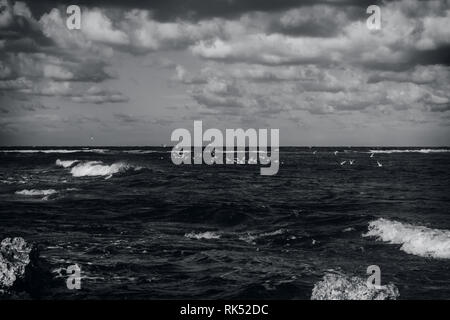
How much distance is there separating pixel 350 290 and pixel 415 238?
23.3ft

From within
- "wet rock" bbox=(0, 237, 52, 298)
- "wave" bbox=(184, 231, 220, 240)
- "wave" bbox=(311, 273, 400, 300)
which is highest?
"wet rock" bbox=(0, 237, 52, 298)

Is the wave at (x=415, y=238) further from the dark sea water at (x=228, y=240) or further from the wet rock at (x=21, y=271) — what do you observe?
the wet rock at (x=21, y=271)

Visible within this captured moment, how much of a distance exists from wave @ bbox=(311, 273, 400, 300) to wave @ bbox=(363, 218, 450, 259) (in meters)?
4.63

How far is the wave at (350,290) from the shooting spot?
32.8 feet

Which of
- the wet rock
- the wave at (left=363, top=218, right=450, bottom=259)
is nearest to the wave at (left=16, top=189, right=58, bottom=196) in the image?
the wet rock

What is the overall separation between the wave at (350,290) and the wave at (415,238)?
15.2 feet

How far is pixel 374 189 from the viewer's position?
3516 cm

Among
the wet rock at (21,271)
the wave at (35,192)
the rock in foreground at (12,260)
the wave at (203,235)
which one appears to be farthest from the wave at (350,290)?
the wave at (35,192)

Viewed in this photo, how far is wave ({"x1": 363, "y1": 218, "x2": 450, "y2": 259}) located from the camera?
1472cm

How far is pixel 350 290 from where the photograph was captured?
10117 mm

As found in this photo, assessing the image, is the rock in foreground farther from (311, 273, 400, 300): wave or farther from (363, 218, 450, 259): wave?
(363, 218, 450, 259): wave

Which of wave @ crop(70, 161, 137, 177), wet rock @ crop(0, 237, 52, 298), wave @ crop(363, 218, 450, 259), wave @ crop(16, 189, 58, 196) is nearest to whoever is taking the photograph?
wet rock @ crop(0, 237, 52, 298)

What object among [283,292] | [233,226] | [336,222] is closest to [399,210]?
[336,222]

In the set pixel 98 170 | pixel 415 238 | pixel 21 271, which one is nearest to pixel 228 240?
pixel 415 238
